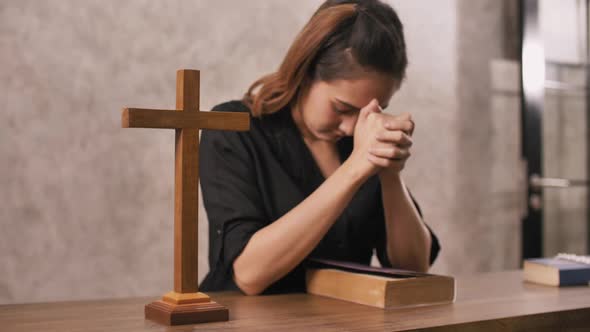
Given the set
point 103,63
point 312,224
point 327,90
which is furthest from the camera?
point 103,63

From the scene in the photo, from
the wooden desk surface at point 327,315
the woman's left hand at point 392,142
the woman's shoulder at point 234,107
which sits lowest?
the wooden desk surface at point 327,315

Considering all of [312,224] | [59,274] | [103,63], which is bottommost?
[59,274]

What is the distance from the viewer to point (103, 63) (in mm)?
2826

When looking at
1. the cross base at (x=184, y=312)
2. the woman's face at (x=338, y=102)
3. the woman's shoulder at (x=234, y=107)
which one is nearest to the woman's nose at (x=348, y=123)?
the woman's face at (x=338, y=102)

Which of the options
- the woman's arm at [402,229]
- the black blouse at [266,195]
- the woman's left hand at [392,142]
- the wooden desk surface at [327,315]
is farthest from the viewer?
the woman's arm at [402,229]

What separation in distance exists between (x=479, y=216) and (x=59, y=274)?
226cm

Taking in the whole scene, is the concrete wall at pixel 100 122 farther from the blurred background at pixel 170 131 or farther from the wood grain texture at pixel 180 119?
the wood grain texture at pixel 180 119

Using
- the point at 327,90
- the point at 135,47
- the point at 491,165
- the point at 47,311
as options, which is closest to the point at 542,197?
the point at 491,165

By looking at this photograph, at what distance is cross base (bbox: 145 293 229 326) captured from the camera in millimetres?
1121

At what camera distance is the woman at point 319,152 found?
1.67 m

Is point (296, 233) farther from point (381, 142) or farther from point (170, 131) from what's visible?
point (170, 131)

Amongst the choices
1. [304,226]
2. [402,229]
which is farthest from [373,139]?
[402,229]

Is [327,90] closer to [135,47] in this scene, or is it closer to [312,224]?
[312,224]

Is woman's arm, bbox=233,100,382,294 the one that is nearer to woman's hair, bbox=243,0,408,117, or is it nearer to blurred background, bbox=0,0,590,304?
woman's hair, bbox=243,0,408,117
